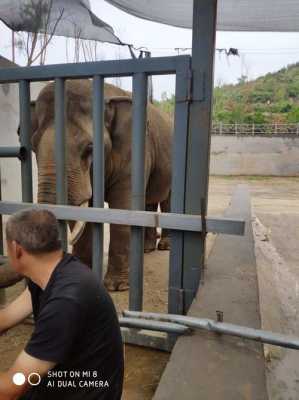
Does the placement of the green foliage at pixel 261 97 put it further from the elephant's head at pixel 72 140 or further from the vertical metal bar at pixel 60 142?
the vertical metal bar at pixel 60 142

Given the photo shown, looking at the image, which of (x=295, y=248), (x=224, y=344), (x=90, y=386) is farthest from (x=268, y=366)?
(x=295, y=248)

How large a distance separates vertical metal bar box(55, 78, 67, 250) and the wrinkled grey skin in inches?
16.2

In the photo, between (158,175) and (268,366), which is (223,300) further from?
(158,175)

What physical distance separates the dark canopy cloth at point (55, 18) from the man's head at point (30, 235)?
10.9 ft

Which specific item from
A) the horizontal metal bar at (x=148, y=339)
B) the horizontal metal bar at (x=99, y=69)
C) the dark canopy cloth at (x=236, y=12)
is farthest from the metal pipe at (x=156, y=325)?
the dark canopy cloth at (x=236, y=12)

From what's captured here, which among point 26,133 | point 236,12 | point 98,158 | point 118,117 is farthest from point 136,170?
point 236,12

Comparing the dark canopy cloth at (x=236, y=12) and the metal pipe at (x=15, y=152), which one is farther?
the dark canopy cloth at (x=236, y=12)

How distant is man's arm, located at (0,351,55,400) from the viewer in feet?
3.74

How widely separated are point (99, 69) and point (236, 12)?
1.80m

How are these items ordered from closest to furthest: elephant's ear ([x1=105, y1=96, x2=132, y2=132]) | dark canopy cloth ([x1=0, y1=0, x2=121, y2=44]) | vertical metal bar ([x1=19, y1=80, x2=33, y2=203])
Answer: vertical metal bar ([x1=19, y1=80, x2=33, y2=203]) < elephant's ear ([x1=105, y1=96, x2=132, y2=132]) < dark canopy cloth ([x1=0, y1=0, x2=121, y2=44])

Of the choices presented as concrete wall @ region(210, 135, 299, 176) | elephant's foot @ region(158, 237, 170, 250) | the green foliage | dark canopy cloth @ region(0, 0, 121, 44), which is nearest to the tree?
dark canopy cloth @ region(0, 0, 121, 44)

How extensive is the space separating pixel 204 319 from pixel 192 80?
3.89 ft

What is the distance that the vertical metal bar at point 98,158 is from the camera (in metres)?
2.12

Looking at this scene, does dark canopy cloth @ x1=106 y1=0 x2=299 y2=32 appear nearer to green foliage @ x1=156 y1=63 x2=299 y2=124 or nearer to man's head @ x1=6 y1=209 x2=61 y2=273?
man's head @ x1=6 y1=209 x2=61 y2=273
